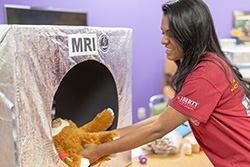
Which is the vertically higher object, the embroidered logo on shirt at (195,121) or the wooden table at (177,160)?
the embroidered logo on shirt at (195,121)

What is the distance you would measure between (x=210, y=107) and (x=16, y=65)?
54 centimetres

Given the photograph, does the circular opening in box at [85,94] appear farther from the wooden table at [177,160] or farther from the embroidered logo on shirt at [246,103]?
the embroidered logo on shirt at [246,103]

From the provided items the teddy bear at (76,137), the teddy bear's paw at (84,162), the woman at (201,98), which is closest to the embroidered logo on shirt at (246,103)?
the woman at (201,98)

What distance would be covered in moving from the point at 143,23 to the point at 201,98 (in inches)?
87.4

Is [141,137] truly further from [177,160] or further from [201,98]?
[177,160]

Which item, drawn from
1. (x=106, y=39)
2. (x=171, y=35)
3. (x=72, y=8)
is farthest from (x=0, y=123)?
(x=72, y=8)

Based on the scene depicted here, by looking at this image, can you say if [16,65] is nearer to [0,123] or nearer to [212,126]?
[0,123]

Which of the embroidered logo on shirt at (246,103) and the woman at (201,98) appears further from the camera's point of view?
the embroidered logo on shirt at (246,103)

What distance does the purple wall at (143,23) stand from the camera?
2711 millimetres

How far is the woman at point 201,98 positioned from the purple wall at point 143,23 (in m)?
1.86

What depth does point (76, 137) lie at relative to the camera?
0.91m

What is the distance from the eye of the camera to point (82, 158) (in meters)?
0.84

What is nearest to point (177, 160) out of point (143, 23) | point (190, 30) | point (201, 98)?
point (201, 98)

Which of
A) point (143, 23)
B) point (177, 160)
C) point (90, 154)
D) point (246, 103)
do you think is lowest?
point (177, 160)
